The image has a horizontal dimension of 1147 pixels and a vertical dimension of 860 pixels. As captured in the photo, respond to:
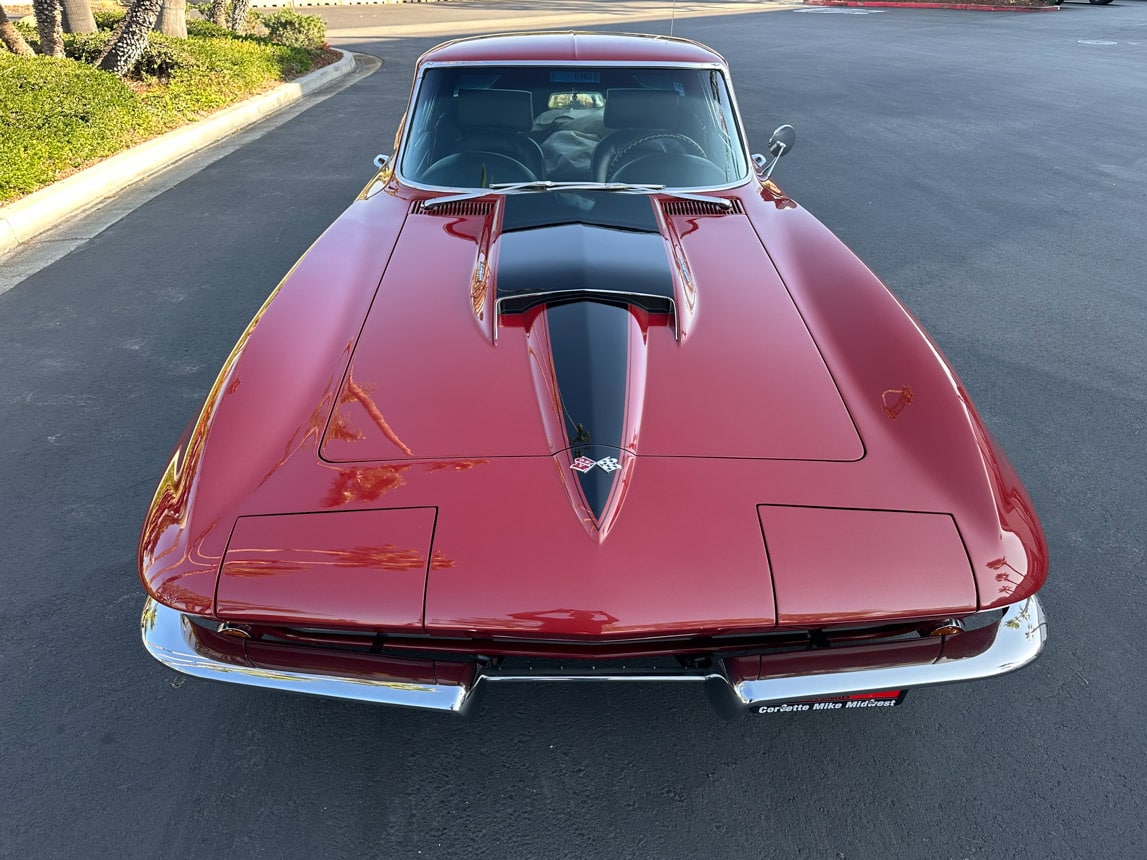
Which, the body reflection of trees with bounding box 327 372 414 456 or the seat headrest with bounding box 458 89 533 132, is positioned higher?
the seat headrest with bounding box 458 89 533 132

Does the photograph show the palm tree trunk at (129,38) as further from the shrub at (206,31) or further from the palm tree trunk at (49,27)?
the shrub at (206,31)

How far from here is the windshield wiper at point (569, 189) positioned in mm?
2943

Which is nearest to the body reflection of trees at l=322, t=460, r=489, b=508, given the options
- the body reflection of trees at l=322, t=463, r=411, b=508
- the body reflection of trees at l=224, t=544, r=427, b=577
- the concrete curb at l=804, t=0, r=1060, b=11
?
the body reflection of trees at l=322, t=463, r=411, b=508

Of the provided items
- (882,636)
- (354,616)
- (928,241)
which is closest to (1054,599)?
(882,636)

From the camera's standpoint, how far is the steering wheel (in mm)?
3135

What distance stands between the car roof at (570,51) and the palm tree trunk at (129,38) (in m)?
7.29

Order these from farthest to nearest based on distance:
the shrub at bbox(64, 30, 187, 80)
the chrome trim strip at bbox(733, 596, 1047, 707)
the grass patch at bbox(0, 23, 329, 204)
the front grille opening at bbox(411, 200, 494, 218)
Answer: the shrub at bbox(64, 30, 187, 80) < the grass patch at bbox(0, 23, 329, 204) < the front grille opening at bbox(411, 200, 494, 218) < the chrome trim strip at bbox(733, 596, 1047, 707)

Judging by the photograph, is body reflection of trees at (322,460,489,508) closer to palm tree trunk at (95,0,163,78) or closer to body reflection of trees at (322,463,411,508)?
body reflection of trees at (322,463,411,508)

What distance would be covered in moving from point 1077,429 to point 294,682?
3250mm

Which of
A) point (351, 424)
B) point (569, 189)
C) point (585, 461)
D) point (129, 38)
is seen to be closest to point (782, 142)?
point (569, 189)

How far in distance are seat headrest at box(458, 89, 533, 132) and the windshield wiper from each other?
0.36 metres

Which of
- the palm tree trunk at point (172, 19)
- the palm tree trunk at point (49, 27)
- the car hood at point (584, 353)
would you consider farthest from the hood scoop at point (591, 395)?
the palm tree trunk at point (172, 19)

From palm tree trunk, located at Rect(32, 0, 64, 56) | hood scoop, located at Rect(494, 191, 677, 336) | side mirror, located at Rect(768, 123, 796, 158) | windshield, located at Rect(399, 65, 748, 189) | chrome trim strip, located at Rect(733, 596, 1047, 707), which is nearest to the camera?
chrome trim strip, located at Rect(733, 596, 1047, 707)

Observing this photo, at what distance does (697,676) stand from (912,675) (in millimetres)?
446
